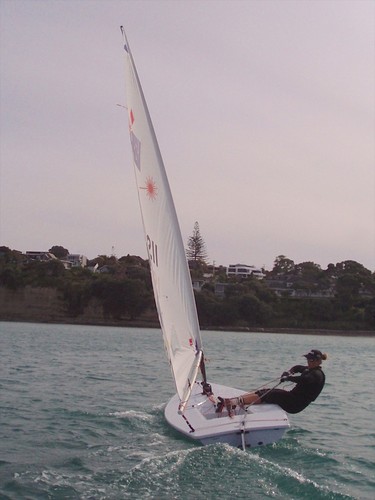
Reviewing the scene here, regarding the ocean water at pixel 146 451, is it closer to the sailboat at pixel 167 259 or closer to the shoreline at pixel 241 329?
the sailboat at pixel 167 259

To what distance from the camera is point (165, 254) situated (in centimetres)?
1105

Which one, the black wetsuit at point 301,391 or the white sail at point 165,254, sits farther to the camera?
the white sail at point 165,254

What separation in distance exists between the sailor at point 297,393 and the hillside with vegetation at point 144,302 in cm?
7313

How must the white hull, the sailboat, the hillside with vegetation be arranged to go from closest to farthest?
1. the white hull
2. the sailboat
3. the hillside with vegetation

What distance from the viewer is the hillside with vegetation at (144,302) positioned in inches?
3361

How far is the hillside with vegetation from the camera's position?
85375 mm

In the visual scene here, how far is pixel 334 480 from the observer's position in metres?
9.21

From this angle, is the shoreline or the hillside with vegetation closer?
the shoreline

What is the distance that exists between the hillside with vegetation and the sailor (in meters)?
73.1

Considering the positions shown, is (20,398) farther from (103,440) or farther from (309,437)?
(309,437)

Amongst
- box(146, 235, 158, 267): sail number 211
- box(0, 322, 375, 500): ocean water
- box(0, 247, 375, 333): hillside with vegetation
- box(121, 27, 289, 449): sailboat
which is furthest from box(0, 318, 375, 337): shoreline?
box(146, 235, 158, 267): sail number 211

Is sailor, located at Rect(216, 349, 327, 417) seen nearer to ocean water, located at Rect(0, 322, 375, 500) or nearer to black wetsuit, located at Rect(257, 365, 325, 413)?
black wetsuit, located at Rect(257, 365, 325, 413)

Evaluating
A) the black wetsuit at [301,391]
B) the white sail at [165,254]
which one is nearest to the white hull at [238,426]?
the black wetsuit at [301,391]

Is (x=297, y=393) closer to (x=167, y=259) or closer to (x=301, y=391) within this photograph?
(x=301, y=391)
